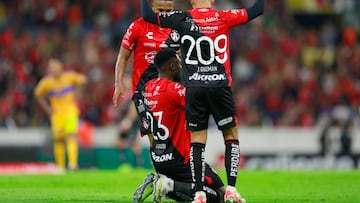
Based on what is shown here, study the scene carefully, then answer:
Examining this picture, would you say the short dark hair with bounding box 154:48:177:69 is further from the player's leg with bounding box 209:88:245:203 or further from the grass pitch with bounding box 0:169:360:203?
the grass pitch with bounding box 0:169:360:203

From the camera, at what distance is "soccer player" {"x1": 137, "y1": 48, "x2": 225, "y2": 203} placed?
11.1 metres

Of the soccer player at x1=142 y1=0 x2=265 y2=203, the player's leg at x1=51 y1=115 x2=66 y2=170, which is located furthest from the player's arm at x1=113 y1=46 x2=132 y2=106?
the player's leg at x1=51 y1=115 x2=66 y2=170

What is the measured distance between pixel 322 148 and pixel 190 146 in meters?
15.1

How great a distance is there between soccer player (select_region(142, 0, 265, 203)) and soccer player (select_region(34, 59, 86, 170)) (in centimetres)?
1141

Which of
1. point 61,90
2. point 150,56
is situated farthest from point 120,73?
point 61,90

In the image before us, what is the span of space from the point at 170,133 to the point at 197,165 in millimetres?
886

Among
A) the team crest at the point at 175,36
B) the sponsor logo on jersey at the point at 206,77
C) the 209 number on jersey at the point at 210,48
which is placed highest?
the 209 number on jersey at the point at 210,48

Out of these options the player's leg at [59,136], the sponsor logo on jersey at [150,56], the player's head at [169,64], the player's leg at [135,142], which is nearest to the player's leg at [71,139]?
the player's leg at [59,136]

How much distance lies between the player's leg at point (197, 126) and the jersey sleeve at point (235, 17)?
0.80 m

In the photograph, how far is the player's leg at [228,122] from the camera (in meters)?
10.6

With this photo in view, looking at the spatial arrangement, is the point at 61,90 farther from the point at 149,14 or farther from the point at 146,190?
the point at 149,14

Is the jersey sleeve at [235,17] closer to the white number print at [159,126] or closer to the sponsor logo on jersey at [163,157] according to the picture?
the white number print at [159,126]

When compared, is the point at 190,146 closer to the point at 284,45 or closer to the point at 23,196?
the point at 23,196

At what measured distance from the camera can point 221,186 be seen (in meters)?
11.1
